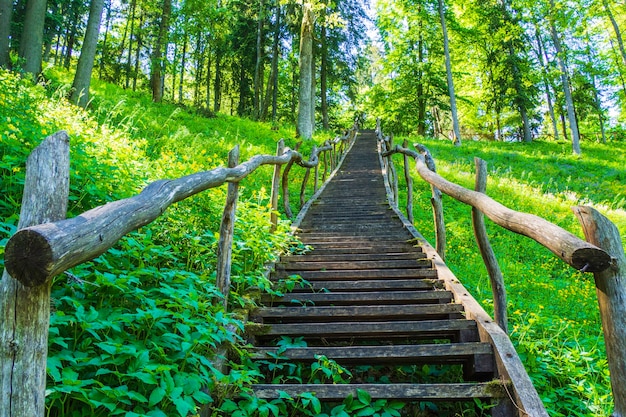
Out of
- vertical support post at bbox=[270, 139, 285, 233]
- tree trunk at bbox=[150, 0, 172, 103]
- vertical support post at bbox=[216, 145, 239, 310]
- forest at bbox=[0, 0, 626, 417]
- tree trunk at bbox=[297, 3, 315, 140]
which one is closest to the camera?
forest at bbox=[0, 0, 626, 417]

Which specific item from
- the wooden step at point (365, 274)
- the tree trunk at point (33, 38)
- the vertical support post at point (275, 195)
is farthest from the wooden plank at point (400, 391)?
the tree trunk at point (33, 38)

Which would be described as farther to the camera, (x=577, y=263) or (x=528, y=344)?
(x=528, y=344)

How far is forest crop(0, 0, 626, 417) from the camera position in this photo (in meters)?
2.13

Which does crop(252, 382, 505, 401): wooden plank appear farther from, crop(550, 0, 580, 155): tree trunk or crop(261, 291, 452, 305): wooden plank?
crop(550, 0, 580, 155): tree trunk

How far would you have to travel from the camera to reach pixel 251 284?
3555 mm

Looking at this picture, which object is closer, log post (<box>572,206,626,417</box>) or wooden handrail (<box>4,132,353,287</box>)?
wooden handrail (<box>4,132,353,287</box>)

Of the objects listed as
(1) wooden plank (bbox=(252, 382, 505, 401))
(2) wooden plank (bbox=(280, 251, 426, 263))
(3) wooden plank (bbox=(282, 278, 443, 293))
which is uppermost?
(2) wooden plank (bbox=(280, 251, 426, 263))

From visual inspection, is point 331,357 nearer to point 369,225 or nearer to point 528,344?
point 528,344

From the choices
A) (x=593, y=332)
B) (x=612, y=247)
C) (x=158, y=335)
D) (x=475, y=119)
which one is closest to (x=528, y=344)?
(x=593, y=332)

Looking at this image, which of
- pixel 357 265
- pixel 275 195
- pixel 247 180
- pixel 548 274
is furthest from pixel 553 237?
pixel 247 180

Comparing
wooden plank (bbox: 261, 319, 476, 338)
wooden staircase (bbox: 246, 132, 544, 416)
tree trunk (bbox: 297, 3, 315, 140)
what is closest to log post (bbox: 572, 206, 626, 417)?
wooden staircase (bbox: 246, 132, 544, 416)

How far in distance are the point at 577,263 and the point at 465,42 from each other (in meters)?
28.4

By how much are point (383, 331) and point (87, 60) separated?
10537mm

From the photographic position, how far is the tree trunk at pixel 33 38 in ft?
33.1
